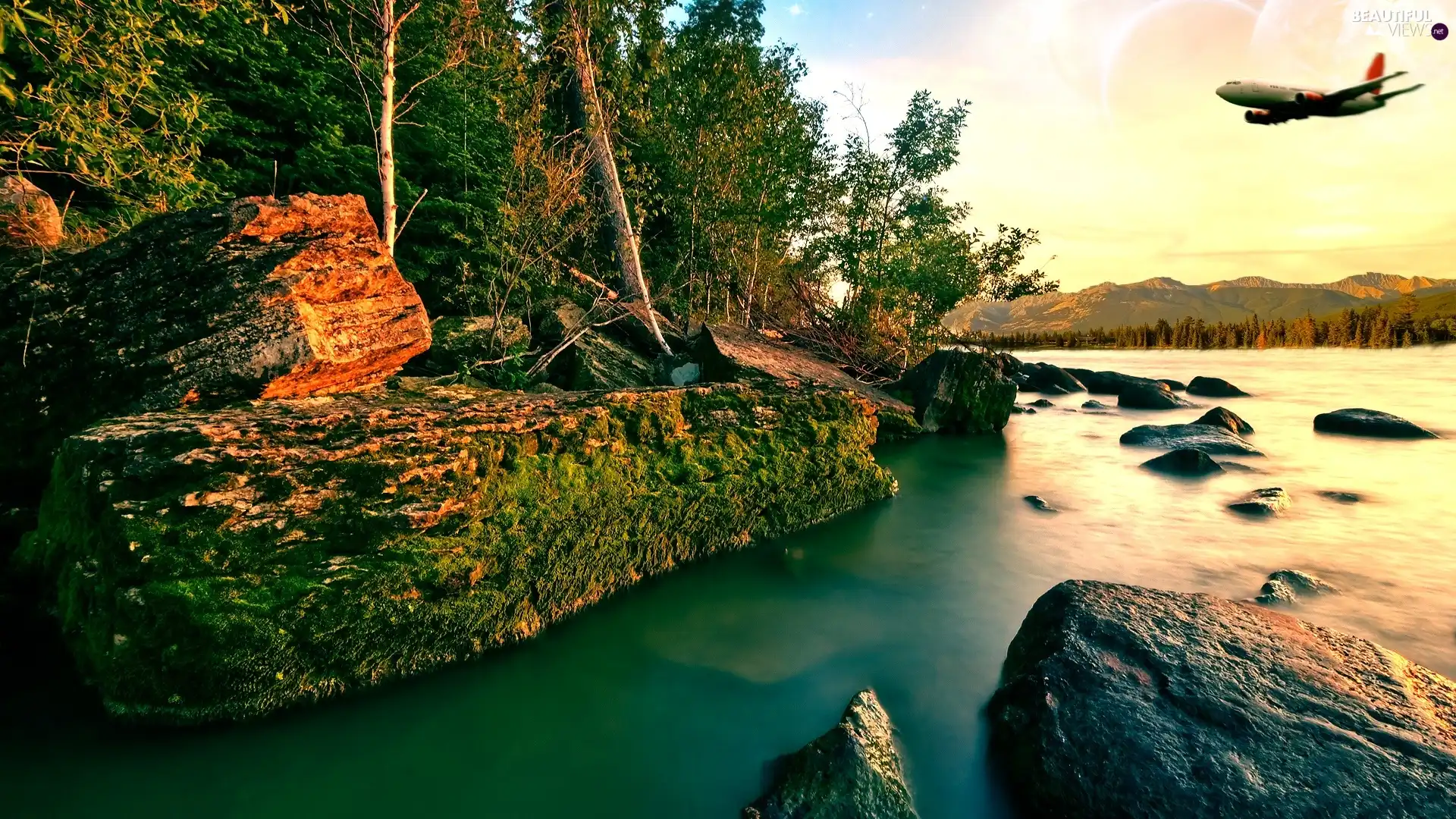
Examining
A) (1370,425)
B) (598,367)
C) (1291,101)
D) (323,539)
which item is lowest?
(1370,425)

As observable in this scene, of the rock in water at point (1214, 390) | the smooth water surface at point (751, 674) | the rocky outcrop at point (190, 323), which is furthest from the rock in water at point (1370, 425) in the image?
the rocky outcrop at point (190, 323)

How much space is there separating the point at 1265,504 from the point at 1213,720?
7.23 m

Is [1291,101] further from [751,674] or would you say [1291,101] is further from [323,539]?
[323,539]

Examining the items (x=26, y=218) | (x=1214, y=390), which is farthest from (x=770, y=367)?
(x=1214, y=390)

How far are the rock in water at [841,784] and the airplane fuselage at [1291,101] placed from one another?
5246mm

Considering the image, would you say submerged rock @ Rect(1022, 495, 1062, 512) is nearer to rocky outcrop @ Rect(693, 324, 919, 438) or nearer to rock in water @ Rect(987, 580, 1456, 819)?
rocky outcrop @ Rect(693, 324, 919, 438)

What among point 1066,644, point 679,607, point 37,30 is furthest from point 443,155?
point 1066,644

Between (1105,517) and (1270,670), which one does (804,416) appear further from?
(1105,517)

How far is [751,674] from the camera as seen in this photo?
4055mm

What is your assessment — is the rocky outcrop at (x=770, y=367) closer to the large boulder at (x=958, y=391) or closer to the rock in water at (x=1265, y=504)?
the large boulder at (x=958, y=391)

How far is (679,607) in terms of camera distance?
187 inches

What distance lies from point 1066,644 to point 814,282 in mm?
15416

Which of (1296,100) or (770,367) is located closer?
(1296,100)

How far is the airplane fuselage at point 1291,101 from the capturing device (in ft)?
13.5
